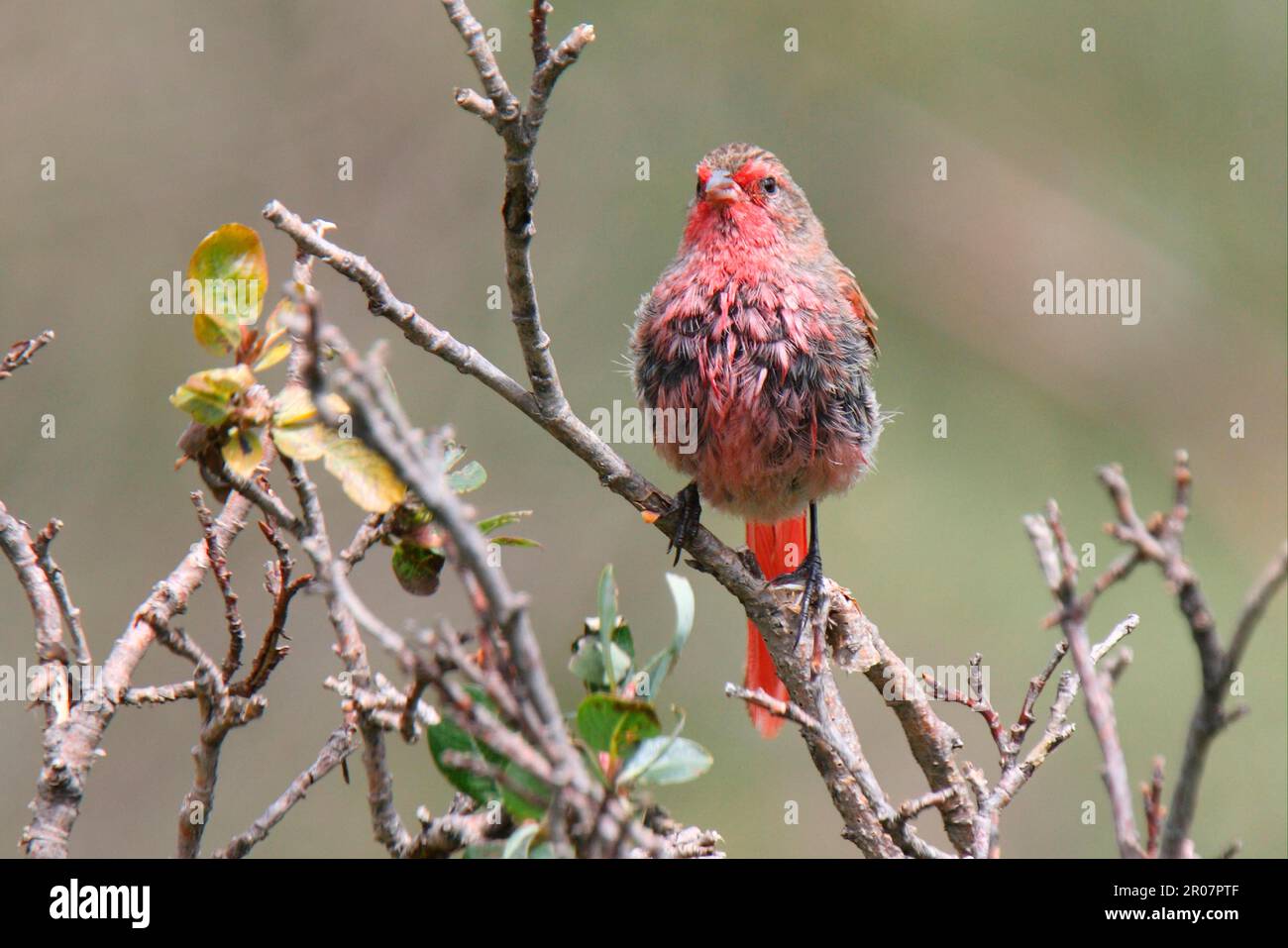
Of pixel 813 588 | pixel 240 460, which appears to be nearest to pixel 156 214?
pixel 813 588

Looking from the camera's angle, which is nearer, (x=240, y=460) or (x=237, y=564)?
(x=240, y=460)

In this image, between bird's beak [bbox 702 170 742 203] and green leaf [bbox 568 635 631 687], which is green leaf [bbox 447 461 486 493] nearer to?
green leaf [bbox 568 635 631 687]

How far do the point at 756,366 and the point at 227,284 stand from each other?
2570 mm

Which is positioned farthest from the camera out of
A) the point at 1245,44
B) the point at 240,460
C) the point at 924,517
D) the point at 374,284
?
the point at 1245,44

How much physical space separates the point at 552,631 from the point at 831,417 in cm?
292

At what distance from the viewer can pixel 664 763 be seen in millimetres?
1947

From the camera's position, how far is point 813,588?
3.68 m

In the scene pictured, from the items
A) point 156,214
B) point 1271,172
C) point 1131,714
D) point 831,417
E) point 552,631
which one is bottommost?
point 1131,714

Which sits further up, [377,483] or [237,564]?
[237,564]

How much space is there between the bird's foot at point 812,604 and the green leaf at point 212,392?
1.33m

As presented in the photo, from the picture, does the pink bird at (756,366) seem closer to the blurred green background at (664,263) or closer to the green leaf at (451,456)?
the green leaf at (451,456)

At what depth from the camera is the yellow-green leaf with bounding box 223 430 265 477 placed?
1931 millimetres

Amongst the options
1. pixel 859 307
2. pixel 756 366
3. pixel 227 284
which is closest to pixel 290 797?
pixel 227 284

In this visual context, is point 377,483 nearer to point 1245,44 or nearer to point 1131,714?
point 1131,714
